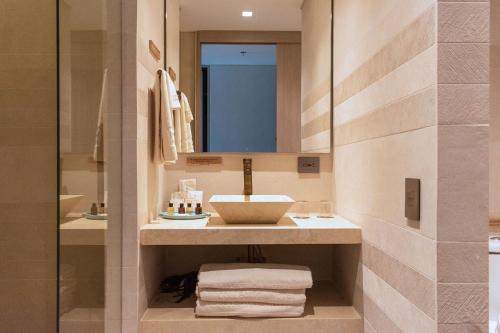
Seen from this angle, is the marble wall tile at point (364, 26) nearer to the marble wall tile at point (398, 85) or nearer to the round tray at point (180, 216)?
the marble wall tile at point (398, 85)

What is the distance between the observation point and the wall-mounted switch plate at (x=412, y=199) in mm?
1225

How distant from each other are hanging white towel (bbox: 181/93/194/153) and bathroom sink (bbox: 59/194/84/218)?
3.30 feet

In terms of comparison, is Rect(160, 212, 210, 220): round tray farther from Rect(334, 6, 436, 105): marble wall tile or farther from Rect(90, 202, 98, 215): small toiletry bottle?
Rect(334, 6, 436, 105): marble wall tile

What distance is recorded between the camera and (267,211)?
6.09 ft

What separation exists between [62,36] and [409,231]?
1231 mm

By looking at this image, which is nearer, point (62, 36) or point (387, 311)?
point (62, 36)

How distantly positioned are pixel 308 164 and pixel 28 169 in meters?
1.40

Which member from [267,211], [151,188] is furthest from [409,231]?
[151,188]

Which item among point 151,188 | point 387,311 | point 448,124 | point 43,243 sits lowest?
point 387,311

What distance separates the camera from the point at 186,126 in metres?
2.33

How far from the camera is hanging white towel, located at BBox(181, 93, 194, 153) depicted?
2312 millimetres

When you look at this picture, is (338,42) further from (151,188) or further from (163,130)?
(151,188)

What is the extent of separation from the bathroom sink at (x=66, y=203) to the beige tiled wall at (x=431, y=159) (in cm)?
105

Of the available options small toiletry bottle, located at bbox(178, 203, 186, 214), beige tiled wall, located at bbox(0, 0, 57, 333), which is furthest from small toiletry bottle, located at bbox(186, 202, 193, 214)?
beige tiled wall, located at bbox(0, 0, 57, 333)
